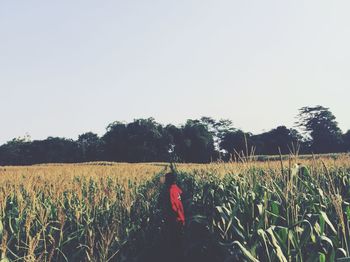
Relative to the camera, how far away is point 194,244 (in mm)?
7012

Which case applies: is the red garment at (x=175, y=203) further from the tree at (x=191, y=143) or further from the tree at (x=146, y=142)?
the tree at (x=191, y=143)

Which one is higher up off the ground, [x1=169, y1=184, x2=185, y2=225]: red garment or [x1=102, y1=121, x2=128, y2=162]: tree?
[x1=102, y1=121, x2=128, y2=162]: tree

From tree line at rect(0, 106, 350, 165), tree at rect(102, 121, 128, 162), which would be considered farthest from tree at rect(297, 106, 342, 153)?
tree at rect(102, 121, 128, 162)

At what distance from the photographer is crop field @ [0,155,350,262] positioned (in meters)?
3.24

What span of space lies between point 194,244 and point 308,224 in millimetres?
4153

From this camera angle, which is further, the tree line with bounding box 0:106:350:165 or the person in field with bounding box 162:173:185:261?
the tree line with bounding box 0:106:350:165

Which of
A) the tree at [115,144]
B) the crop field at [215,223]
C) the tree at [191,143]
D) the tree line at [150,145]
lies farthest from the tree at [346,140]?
the crop field at [215,223]

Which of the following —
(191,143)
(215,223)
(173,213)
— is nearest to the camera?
(215,223)

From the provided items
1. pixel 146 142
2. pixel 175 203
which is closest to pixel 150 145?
pixel 146 142

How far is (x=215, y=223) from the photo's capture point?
6227 mm

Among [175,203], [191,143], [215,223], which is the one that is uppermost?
[191,143]

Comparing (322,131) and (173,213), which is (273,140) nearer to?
(322,131)

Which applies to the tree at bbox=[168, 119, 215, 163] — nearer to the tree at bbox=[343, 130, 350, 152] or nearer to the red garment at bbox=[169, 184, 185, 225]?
the tree at bbox=[343, 130, 350, 152]

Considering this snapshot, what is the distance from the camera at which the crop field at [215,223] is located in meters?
3.24
